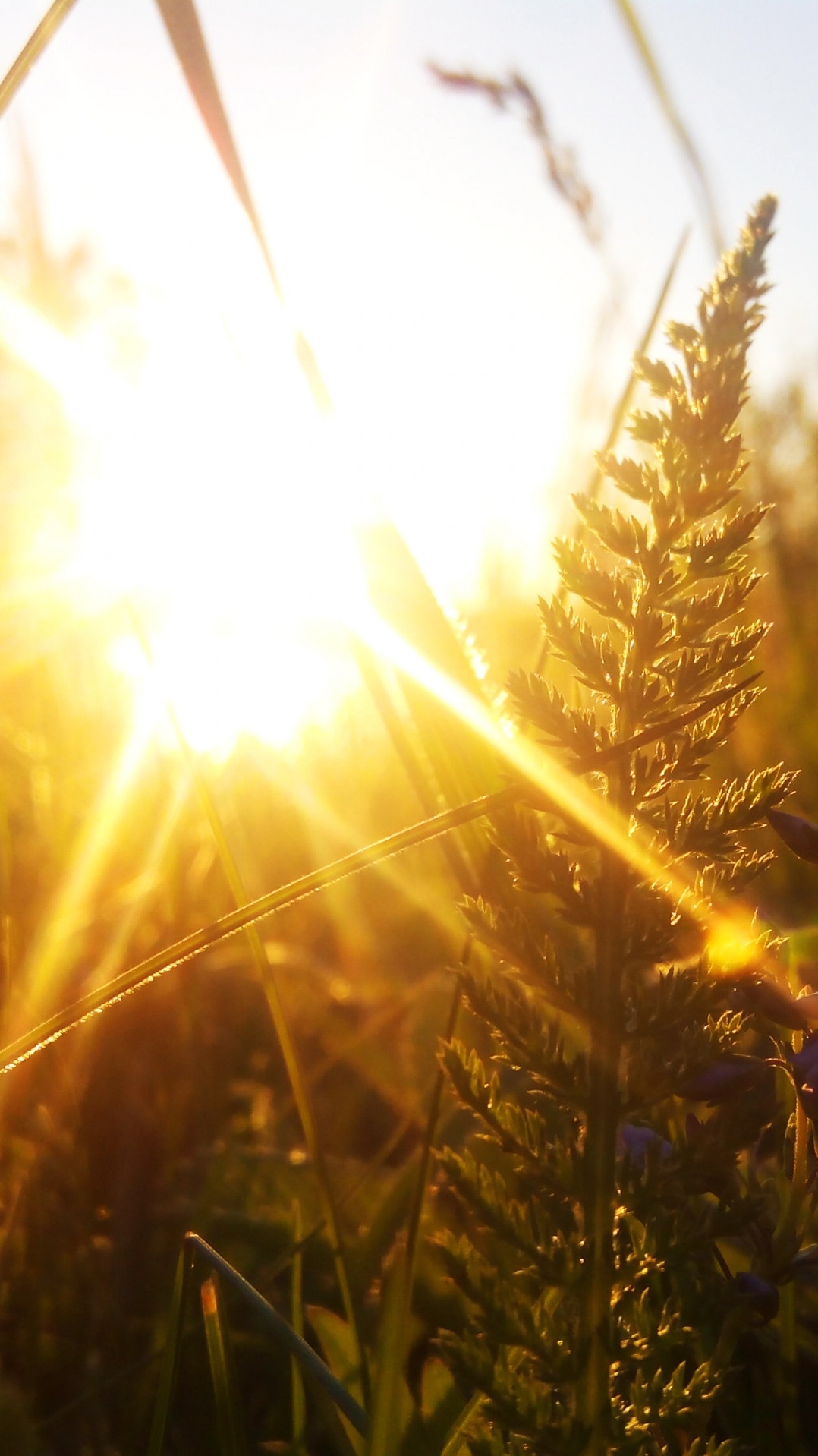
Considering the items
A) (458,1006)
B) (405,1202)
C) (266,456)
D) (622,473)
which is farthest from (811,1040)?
(266,456)

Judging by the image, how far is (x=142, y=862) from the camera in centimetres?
258

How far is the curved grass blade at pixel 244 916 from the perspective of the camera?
832 mm

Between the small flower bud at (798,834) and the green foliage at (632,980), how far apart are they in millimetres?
116

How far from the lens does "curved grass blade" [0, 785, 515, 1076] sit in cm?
83

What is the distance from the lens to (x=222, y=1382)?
899 mm

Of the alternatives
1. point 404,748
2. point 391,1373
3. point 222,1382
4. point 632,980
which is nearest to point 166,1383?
point 222,1382

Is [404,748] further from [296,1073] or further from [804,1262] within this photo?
[804,1262]

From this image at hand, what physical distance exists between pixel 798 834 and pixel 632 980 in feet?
0.75

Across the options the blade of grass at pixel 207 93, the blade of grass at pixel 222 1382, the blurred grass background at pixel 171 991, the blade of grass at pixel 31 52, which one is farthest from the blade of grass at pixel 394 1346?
the blade of grass at pixel 31 52

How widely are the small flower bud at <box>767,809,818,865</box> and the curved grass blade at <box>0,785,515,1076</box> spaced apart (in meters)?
0.24

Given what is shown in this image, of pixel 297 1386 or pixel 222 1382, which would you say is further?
pixel 297 1386

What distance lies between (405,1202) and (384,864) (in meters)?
1.31

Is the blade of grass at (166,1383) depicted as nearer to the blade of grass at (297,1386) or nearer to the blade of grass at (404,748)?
the blade of grass at (297,1386)

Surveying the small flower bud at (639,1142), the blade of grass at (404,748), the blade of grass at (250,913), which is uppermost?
Result: the blade of grass at (404,748)
